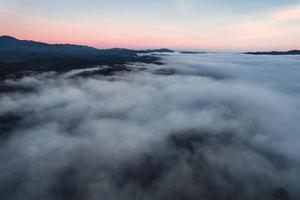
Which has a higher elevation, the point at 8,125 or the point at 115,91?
the point at 8,125

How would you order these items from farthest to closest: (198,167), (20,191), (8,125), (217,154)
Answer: (8,125)
(217,154)
(198,167)
(20,191)

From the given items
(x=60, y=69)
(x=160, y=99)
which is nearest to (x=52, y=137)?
(x=160, y=99)

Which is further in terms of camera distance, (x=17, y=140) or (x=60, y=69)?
(x=60, y=69)

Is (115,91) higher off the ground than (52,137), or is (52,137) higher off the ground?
(52,137)

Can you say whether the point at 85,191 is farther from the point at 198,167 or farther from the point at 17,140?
the point at 17,140

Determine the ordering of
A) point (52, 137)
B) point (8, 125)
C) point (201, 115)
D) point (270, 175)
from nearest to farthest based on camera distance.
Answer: point (270, 175), point (52, 137), point (8, 125), point (201, 115)

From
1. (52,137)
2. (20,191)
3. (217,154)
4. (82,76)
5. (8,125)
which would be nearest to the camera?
(20,191)

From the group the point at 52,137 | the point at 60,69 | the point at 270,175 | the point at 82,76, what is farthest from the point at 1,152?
the point at 60,69

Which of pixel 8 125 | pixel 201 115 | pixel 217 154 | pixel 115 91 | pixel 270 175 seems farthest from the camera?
pixel 115 91

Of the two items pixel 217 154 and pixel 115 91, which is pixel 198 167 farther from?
pixel 115 91
